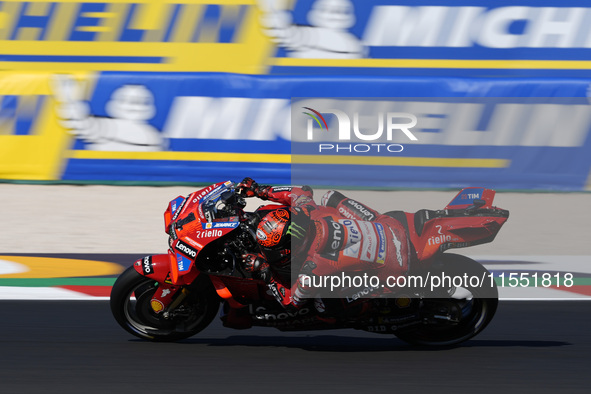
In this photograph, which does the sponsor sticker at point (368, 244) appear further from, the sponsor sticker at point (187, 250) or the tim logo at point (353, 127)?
the sponsor sticker at point (187, 250)

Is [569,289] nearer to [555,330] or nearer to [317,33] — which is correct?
[555,330]

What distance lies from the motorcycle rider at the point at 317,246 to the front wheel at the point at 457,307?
12.9 inches

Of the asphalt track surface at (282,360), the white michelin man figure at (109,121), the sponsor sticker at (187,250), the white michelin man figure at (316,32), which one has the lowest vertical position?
the asphalt track surface at (282,360)

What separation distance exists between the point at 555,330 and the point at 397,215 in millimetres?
1613

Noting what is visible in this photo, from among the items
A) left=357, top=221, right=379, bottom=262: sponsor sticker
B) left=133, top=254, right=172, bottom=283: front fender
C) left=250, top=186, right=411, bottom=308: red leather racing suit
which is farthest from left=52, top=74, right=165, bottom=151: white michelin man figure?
left=357, top=221, right=379, bottom=262: sponsor sticker

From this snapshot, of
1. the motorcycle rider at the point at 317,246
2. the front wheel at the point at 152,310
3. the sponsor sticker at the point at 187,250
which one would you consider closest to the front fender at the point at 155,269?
the front wheel at the point at 152,310

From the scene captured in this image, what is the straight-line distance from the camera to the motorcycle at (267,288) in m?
4.96

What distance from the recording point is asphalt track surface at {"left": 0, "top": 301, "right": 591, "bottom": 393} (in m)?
4.62

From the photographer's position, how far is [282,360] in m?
5.09

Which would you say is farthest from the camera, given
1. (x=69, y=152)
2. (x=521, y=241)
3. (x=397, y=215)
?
(x=69, y=152)

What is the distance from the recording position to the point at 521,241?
571 cm

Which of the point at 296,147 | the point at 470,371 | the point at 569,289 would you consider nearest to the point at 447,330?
the point at 470,371

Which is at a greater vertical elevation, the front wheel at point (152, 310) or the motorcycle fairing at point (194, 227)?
the motorcycle fairing at point (194, 227)

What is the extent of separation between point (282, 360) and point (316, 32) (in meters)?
8.13
